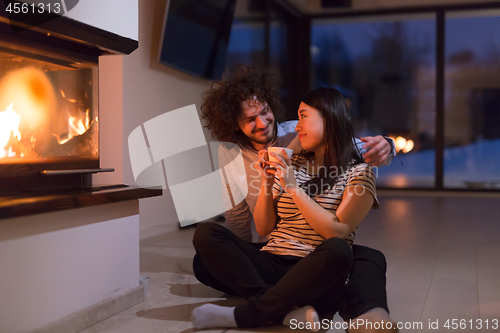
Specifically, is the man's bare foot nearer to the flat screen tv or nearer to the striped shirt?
the striped shirt

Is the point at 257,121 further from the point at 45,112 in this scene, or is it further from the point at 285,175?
the point at 45,112

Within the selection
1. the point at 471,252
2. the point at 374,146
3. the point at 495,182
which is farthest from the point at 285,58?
the point at 374,146

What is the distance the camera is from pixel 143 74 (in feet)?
10.5

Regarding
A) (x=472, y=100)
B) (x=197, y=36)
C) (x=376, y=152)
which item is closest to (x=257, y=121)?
(x=376, y=152)

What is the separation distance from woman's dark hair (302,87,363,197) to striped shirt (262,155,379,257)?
26mm

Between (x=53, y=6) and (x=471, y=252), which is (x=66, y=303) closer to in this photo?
(x=53, y=6)

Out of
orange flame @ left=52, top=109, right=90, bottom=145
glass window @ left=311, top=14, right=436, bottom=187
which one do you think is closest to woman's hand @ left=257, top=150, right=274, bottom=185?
orange flame @ left=52, top=109, right=90, bottom=145

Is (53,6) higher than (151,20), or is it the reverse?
(151,20)

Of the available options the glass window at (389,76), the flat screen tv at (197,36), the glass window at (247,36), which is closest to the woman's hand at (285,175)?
the flat screen tv at (197,36)

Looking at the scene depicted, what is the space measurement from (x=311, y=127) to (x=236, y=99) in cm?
64

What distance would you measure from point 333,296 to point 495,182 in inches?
209

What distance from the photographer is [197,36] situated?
3.76 m

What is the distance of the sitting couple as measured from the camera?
142 centimetres

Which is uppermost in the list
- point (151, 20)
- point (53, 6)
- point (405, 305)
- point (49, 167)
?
point (151, 20)
